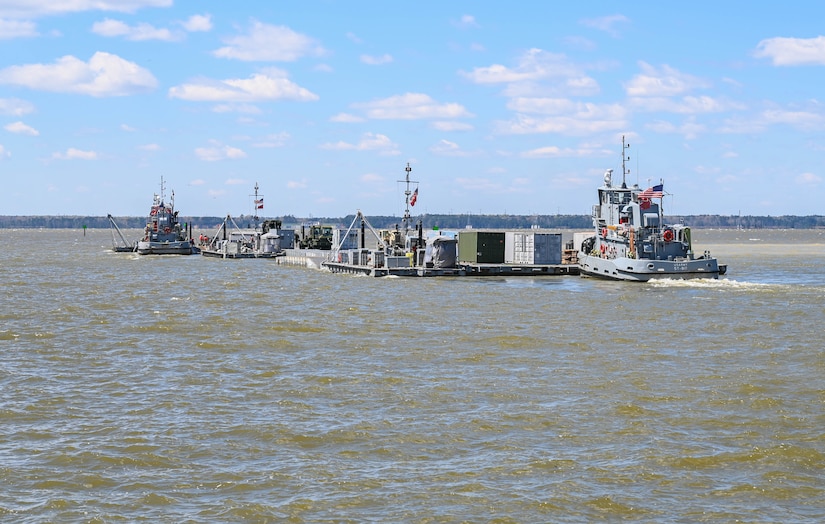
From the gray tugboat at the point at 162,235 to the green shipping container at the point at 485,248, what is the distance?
64237mm

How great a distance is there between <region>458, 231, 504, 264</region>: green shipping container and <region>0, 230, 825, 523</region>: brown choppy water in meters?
39.7

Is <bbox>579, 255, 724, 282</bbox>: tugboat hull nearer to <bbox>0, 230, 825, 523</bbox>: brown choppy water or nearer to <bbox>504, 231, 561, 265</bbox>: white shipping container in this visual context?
<bbox>504, 231, 561, 265</bbox>: white shipping container

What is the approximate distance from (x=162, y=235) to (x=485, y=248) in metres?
67.8

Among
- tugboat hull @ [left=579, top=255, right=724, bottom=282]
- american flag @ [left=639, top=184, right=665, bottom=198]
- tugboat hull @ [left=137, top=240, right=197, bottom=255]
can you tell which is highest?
american flag @ [left=639, top=184, right=665, bottom=198]

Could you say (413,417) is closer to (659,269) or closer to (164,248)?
(659,269)

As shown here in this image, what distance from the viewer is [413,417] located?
23.6 metres

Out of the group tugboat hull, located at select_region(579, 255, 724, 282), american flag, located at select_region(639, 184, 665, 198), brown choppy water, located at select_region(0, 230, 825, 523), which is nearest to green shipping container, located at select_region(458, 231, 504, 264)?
tugboat hull, located at select_region(579, 255, 724, 282)

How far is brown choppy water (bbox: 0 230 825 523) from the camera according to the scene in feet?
56.8

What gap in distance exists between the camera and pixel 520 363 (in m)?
32.5

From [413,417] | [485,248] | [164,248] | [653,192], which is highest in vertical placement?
[653,192]

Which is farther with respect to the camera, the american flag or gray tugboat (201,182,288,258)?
gray tugboat (201,182,288,258)

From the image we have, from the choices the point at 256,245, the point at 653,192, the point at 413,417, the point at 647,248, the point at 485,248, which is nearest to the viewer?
the point at 413,417

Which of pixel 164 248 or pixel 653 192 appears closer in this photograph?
pixel 653 192

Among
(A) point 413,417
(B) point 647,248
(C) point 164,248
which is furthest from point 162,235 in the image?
(A) point 413,417
